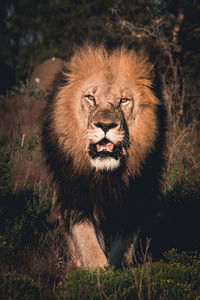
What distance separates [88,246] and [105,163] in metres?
0.70

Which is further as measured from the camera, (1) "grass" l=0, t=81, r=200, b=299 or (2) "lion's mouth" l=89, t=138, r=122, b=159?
(2) "lion's mouth" l=89, t=138, r=122, b=159

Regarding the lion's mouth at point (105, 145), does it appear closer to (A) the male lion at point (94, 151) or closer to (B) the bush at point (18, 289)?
(A) the male lion at point (94, 151)

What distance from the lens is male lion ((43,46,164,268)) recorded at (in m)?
3.07

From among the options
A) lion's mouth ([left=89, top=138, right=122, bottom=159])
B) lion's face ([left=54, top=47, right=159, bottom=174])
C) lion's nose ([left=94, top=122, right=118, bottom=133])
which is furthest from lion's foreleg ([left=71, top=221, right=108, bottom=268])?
lion's nose ([left=94, top=122, right=118, bottom=133])

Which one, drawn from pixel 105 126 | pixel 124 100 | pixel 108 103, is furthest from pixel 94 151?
pixel 124 100

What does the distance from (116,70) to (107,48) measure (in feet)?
0.80

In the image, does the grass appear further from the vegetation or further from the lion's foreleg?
the lion's foreleg

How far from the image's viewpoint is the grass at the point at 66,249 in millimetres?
2320

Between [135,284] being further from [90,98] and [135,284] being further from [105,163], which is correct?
[90,98]

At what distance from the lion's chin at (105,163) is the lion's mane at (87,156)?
22 cm

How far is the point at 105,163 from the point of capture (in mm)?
2871

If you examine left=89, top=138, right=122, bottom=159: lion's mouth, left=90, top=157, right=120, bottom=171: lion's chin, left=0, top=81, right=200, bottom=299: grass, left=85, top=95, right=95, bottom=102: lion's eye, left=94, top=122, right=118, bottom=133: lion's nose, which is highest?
left=85, top=95, right=95, bottom=102: lion's eye

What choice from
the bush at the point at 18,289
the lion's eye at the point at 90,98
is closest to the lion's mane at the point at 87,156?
the lion's eye at the point at 90,98

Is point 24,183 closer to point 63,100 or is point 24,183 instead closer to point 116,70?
point 63,100
